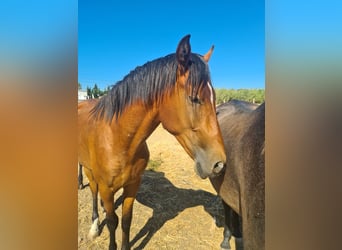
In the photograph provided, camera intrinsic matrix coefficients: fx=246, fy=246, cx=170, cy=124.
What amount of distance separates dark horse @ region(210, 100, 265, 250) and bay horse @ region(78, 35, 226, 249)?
5.4 inches

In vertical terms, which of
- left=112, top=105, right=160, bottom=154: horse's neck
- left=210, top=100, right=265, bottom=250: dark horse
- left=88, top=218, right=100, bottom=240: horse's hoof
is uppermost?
left=112, top=105, right=160, bottom=154: horse's neck

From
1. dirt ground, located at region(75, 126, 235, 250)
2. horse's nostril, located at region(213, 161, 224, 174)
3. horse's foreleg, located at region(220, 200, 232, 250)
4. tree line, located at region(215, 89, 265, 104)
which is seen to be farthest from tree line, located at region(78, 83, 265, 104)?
horse's foreleg, located at region(220, 200, 232, 250)

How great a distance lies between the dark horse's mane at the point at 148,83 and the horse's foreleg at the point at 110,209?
1.37 feet

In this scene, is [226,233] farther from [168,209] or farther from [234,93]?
[234,93]

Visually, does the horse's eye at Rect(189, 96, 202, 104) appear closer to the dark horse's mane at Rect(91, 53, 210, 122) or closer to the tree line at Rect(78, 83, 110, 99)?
the dark horse's mane at Rect(91, 53, 210, 122)

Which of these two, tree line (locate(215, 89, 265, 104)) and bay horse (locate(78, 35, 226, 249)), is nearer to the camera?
bay horse (locate(78, 35, 226, 249))

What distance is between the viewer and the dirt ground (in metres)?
1.52

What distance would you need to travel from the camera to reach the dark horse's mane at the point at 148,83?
1062 mm

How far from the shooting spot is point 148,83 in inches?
46.6

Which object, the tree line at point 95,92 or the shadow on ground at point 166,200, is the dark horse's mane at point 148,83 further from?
the shadow on ground at point 166,200

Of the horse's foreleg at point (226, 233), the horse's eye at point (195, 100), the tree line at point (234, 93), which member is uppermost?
the tree line at point (234, 93)

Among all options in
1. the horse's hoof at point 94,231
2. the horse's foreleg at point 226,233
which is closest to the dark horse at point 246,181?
the horse's foreleg at point 226,233
